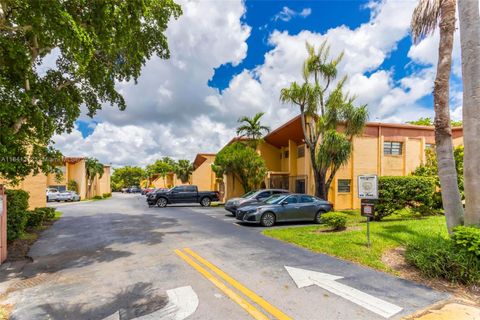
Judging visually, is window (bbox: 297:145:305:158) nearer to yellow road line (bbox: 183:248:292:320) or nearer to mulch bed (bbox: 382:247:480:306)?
mulch bed (bbox: 382:247:480:306)

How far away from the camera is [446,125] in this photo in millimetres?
6676

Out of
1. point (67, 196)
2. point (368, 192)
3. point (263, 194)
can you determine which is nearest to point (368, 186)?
point (368, 192)

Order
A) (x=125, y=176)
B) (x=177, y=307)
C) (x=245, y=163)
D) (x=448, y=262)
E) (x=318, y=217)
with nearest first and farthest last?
(x=177, y=307) → (x=448, y=262) → (x=318, y=217) → (x=245, y=163) → (x=125, y=176)

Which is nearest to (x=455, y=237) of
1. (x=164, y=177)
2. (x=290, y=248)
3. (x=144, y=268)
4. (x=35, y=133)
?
(x=290, y=248)

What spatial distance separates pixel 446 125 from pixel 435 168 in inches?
573

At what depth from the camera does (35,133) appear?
26.7 feet

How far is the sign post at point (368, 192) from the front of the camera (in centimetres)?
794

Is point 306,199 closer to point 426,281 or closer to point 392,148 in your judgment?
point 426,281

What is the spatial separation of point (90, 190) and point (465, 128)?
157 feet

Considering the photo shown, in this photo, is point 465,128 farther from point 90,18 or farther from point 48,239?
point 48,239

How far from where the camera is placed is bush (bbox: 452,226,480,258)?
17.6ft

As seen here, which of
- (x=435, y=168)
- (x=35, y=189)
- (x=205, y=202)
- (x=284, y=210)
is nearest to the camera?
(x=284, y=210)

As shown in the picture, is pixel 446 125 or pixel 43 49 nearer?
pixel 446 125

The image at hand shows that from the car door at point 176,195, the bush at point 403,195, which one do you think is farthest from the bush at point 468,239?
the car door at point 176,195
